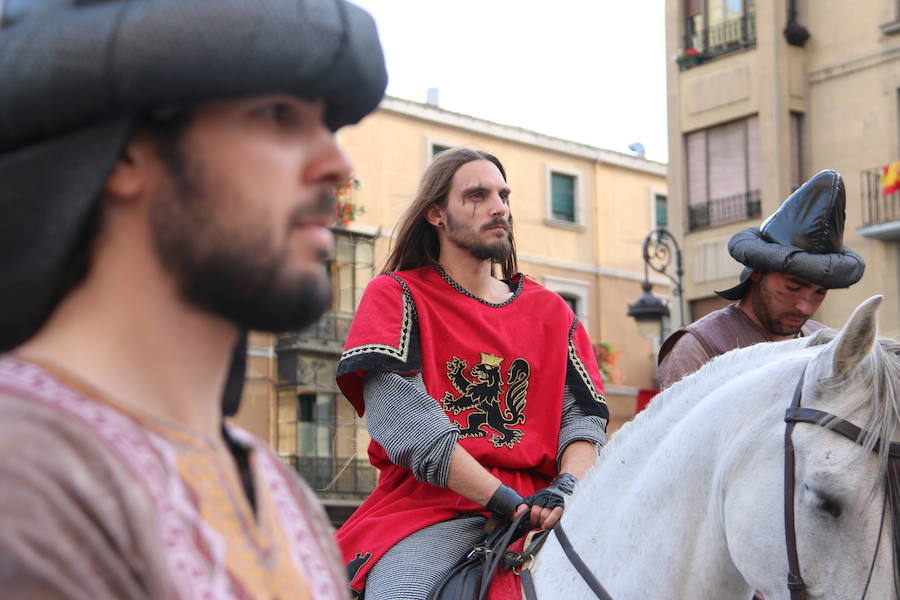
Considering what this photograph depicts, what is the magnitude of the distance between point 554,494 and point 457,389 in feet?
1.66

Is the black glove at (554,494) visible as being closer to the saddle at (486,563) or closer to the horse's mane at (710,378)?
the saddle at (486,563)

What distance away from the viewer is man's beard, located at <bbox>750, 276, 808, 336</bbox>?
16.0ft

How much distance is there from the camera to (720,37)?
2508cm

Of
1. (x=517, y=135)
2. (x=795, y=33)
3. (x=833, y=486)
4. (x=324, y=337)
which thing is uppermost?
(x=795, y=33)

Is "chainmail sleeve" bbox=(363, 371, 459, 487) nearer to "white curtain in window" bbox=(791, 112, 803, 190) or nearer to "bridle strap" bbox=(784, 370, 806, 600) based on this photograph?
"bridle strap" bbox=(784, 370, 806, 600)

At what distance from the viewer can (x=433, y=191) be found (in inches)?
187

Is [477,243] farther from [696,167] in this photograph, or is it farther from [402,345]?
[696,167]

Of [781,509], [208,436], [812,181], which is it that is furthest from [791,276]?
[208,436]

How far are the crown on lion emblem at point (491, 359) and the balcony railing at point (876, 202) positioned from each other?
1898 cm

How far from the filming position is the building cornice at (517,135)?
30109mm

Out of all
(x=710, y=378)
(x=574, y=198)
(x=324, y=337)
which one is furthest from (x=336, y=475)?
(x=710, y=378)

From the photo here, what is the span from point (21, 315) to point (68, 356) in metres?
0.09

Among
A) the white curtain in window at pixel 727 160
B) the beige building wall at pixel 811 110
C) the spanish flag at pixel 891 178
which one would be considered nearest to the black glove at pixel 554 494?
the beige building wall at pixel 811 110

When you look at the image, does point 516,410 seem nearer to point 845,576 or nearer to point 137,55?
point 845,576
